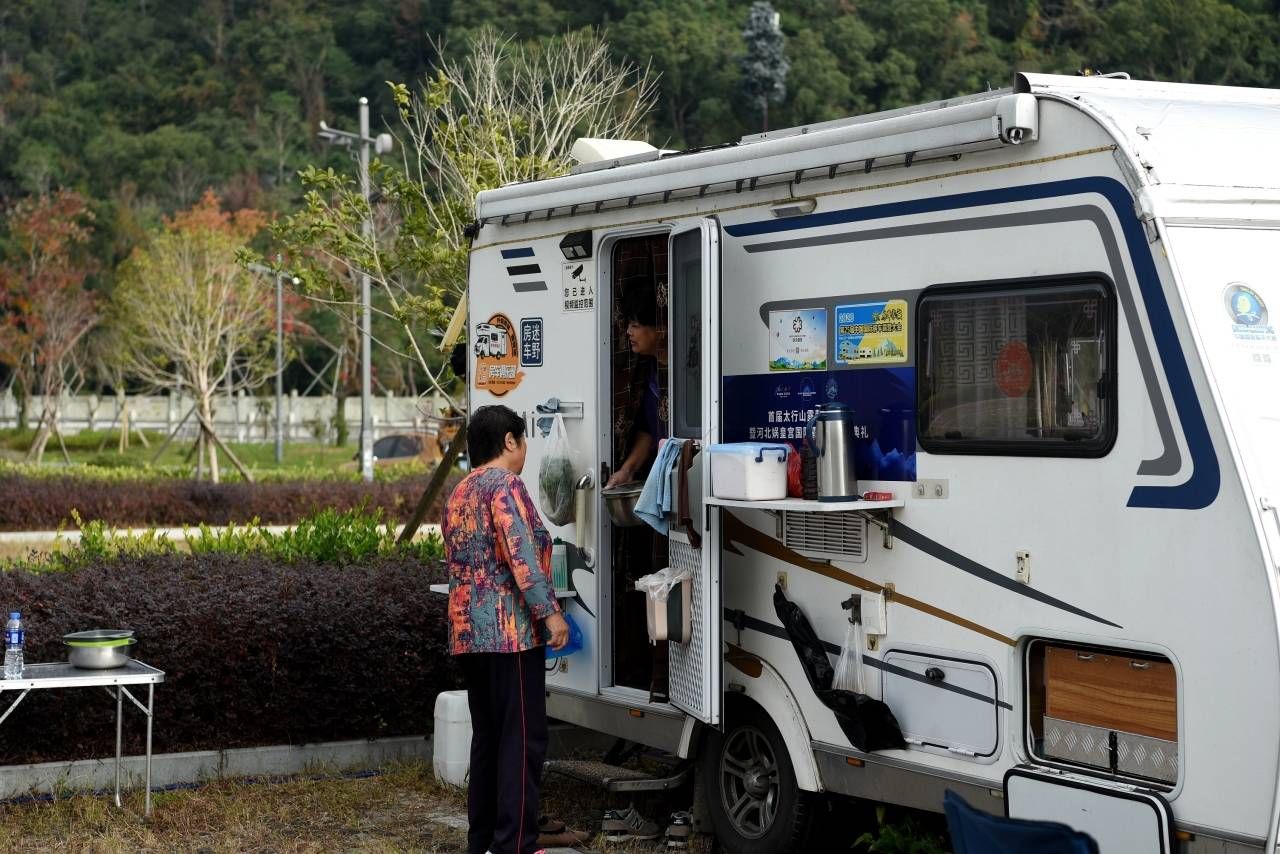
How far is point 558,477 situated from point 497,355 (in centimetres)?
92

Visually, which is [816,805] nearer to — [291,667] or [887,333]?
[887,333]

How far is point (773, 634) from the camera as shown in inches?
251

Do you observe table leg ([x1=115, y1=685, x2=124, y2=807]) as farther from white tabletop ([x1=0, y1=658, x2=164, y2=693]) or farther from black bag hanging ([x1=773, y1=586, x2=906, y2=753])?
black bag hanging ([x1=773, y1=586, x2=906, y2=753])

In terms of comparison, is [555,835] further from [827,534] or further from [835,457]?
[835,457]

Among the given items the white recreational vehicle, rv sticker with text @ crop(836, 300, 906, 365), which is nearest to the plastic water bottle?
the white recreational vehicle

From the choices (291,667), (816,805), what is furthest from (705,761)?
(291,667)

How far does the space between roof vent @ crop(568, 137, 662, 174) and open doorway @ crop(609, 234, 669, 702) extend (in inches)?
16.3

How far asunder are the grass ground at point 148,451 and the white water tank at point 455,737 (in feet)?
94.2

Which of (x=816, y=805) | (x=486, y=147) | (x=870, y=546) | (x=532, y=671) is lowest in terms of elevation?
(x=816, y=805)

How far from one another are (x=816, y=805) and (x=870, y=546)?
113cm

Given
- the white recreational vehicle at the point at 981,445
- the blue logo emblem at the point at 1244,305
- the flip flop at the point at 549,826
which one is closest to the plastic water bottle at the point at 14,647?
the flip flop at the point at 549,826

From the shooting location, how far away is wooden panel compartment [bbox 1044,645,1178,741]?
16.0 ft

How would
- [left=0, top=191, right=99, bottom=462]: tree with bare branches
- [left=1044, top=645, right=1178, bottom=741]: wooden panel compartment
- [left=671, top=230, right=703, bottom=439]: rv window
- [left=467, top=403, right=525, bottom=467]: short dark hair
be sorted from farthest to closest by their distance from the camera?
[left=0, top=191, right=99, bottom=462]: tree with bare branches < [left=671, top=230, right=703, bottom=439]: rv window < [left=467, top=403, right=525, bottom=467]: short dark hair < [left=1044, top=645, right=1178, bottom=741]: wooden panel compartment

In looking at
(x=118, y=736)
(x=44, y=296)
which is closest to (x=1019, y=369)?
(x=118, y=736)
